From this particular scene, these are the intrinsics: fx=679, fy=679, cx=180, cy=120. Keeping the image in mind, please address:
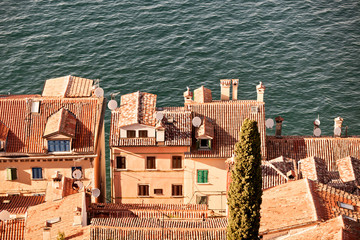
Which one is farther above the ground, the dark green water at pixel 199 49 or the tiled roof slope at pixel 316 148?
the dark green water at pixel 199 49

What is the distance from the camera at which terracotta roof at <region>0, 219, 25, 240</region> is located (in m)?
64.8

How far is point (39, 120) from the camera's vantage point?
262 feet

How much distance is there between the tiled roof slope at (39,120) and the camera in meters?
78.4

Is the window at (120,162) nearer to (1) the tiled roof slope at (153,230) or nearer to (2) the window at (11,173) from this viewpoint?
(2) the window at (11,173)

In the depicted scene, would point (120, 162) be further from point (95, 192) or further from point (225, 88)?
point (225, 88)

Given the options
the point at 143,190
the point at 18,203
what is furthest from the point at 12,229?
the point at 143,190

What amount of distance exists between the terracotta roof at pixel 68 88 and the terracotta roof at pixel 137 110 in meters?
6.43

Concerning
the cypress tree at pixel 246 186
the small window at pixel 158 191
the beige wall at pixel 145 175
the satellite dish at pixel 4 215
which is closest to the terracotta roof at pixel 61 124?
the beige wall at pixel 145 175

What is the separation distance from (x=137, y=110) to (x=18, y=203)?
668 inches

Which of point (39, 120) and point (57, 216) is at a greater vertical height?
point (39, 120)

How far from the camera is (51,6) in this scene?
14312 cm

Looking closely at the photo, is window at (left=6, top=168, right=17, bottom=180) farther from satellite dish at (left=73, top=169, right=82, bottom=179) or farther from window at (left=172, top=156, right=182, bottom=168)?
window at (left=172, top=156, right=182, bottom=168)

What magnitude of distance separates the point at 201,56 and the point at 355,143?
4998 cm

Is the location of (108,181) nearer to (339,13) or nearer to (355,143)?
Answer: (355,143)
